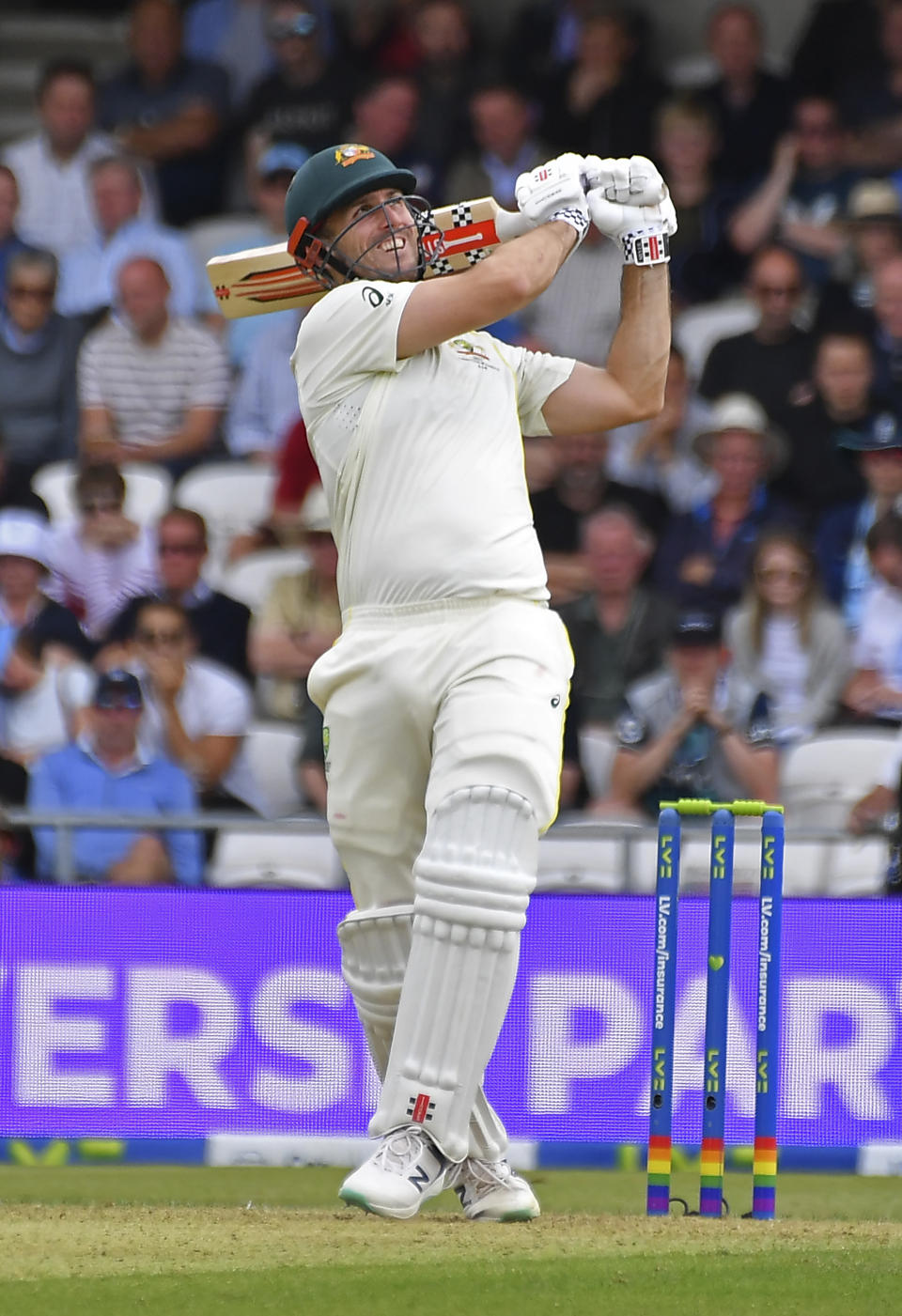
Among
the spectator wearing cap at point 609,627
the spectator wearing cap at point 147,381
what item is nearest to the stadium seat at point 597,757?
the spectator wearing cap at point 609,627

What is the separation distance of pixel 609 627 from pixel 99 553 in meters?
2.35

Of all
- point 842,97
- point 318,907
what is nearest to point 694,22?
point 842,97

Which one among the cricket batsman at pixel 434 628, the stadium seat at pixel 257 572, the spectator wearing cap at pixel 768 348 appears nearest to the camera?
the cricket batsman at pixel 434 628

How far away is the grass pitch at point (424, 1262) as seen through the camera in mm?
3502

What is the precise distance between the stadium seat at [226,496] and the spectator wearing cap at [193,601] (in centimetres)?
30

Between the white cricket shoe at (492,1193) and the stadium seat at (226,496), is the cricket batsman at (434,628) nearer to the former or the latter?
→ the white cricket shoe at (492,1193)

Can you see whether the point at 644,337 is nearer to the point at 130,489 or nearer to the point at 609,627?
the point at 609,627

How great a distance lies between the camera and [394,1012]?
454 cm

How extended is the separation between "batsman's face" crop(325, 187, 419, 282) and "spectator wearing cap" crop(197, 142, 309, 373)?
16.9ft

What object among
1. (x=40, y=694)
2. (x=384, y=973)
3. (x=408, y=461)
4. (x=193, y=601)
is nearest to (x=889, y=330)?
(x=193, y=601)

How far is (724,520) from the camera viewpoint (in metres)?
8.91

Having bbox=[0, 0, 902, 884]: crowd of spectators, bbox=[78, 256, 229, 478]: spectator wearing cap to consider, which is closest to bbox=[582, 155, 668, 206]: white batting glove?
bbox=[0, 0, 902, 884]: crowd of spectators

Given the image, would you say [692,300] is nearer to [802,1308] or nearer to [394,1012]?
[394,1012]

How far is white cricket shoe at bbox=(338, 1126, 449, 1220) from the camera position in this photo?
13.6 ft
